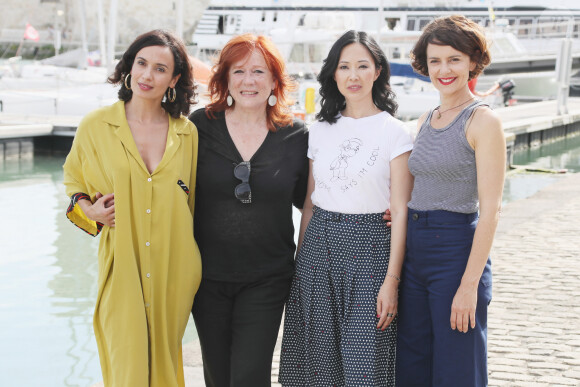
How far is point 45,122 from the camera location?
1664cm

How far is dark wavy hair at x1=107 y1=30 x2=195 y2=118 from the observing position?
3.01m

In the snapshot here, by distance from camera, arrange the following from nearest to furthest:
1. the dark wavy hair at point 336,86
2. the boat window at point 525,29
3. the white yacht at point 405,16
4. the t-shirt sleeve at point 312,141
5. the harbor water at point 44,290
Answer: the dark wavy hair at point 336,86 → the t-shirt sleeve at point 312,141 → the harbor water at point 44,290 → the white yacht at point 405,16 → the boat window at point 525,29

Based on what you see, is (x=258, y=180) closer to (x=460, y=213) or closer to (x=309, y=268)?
(x=309, y=268)

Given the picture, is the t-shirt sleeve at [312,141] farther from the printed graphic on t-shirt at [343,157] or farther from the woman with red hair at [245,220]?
the printed graphic on t-shirt at [343,157]

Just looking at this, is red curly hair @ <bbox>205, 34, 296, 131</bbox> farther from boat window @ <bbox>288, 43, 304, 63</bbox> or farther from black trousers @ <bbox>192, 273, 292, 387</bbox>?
boat window @ <bbox>288, 43, 304, 63</bbox>

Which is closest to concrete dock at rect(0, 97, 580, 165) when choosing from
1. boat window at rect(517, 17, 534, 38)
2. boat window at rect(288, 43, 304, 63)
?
boat window at rect(288, 43, 304, 63)

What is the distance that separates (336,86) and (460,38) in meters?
0.60

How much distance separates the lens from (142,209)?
2852 millimetres

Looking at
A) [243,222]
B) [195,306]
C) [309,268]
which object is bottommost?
[195,306]

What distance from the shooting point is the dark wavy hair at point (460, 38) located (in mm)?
2742

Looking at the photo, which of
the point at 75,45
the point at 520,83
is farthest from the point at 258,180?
the point at 75,45

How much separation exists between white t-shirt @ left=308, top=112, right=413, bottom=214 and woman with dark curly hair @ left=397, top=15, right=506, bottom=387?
0.45 ft

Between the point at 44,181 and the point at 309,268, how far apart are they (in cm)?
1133

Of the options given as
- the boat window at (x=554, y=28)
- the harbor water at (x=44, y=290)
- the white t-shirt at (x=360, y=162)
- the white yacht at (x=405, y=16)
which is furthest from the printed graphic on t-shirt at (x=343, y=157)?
the boat window at (x=554, y=28)
